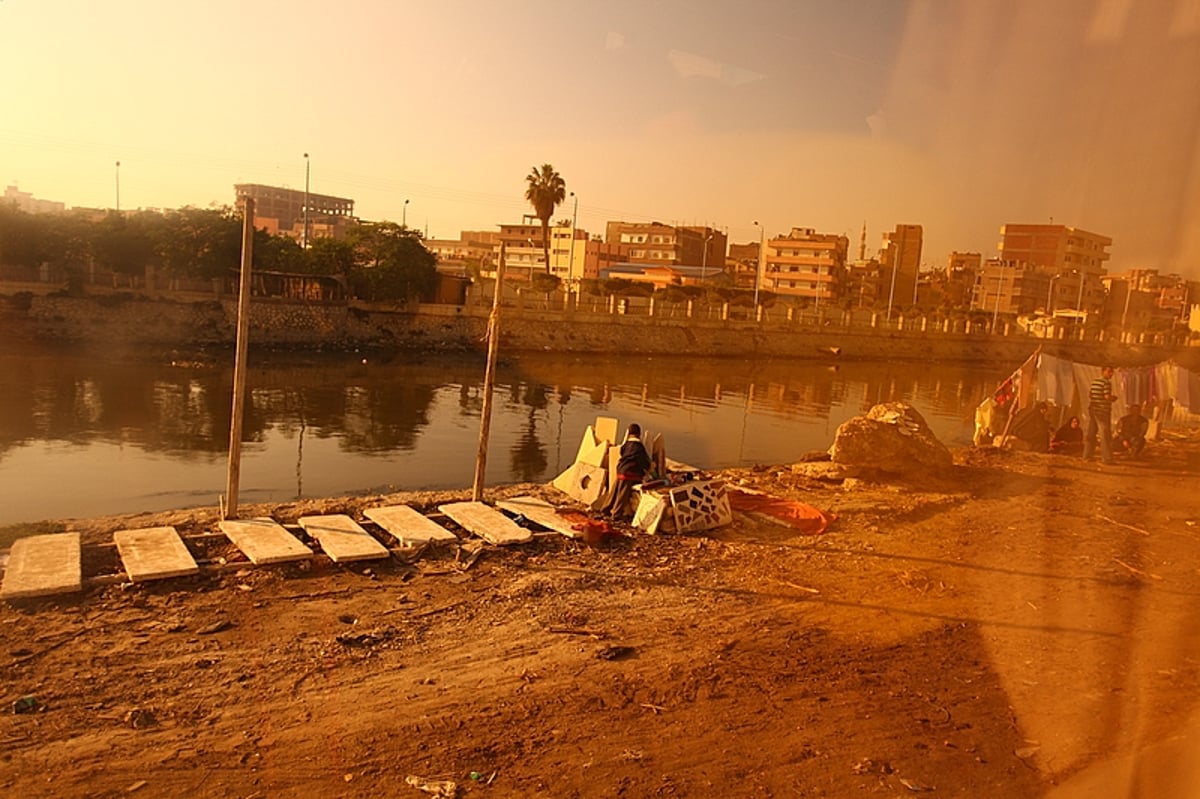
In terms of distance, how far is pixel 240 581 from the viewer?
6277 mm

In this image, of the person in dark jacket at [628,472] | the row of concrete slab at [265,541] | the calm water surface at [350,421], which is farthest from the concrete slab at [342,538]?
the calm water surface at [350,421]

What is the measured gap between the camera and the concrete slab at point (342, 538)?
6.82 metres

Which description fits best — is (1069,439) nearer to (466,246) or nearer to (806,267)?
(806,267)

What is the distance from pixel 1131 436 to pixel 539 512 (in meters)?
11.4

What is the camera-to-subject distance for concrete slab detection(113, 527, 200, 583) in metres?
6.11

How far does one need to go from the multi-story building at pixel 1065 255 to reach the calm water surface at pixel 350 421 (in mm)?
5113

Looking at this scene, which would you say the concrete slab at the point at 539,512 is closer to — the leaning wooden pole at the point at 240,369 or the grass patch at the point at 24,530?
the leaning wooden pole at the point at 240,369

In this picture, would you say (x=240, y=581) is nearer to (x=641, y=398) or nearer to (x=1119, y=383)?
(x=1119, y=383)

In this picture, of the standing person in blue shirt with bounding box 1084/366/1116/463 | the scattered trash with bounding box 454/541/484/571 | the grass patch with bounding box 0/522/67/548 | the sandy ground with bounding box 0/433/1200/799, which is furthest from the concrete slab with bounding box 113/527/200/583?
the standing person in blue shirt with bounding box 1084/366/1116/463

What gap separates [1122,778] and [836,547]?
4252 mm

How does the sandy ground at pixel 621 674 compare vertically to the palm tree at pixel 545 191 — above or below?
below

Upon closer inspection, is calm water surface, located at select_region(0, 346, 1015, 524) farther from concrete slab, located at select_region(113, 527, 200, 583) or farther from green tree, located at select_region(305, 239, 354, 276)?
green tree, located at select_region(305, 239, 354, 276)

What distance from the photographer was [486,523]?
7.98 metres

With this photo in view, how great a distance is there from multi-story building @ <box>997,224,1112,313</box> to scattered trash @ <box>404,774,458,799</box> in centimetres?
908
